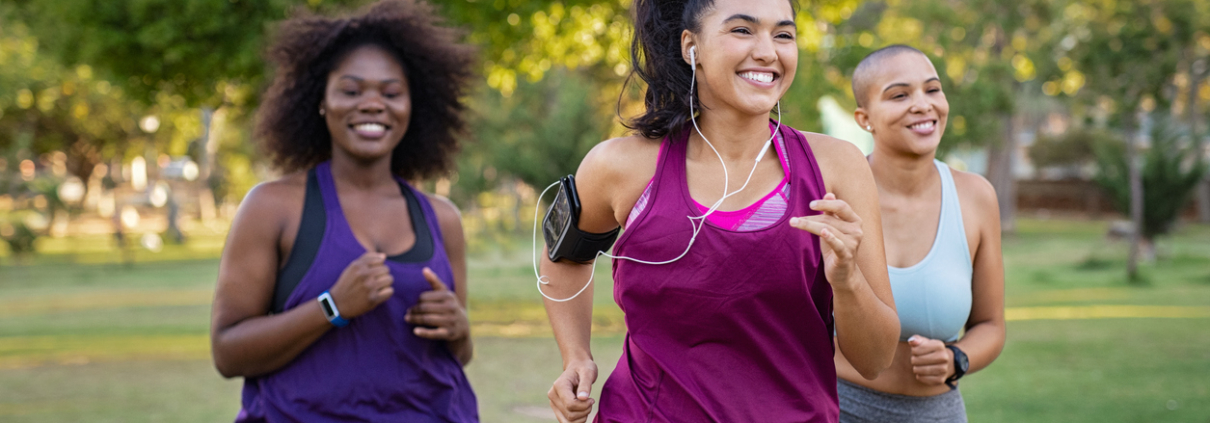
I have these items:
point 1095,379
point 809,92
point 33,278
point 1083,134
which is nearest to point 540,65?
point 809,92

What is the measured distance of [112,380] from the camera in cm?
978

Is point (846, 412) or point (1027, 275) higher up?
point (846, 412)

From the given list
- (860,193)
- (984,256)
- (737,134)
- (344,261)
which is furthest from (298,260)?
(984,256)

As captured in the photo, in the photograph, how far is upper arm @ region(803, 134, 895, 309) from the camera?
2.05m

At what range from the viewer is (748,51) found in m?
2.06

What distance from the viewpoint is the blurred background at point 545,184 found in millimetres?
9156

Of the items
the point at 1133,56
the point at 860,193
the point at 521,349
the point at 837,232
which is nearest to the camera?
the point at 837,232

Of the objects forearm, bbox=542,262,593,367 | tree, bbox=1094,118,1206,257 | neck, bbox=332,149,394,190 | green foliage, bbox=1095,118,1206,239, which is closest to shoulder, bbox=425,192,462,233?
neck, bbox=332,149,394,190

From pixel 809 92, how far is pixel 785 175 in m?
12.5

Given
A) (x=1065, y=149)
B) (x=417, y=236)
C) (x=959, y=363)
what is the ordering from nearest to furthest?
(x=959, y=363) → (x=417, y=236) → (x=1065, y=149)

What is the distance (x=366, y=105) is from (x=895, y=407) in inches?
78.1

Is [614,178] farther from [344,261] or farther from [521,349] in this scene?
[521,349]

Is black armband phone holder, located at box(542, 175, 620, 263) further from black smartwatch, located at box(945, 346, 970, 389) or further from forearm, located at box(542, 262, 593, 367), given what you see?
black smartwatch, located at box(945, 346, 970, 389)

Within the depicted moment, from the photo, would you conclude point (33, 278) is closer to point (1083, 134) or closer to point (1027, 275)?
point (1027, 275)
